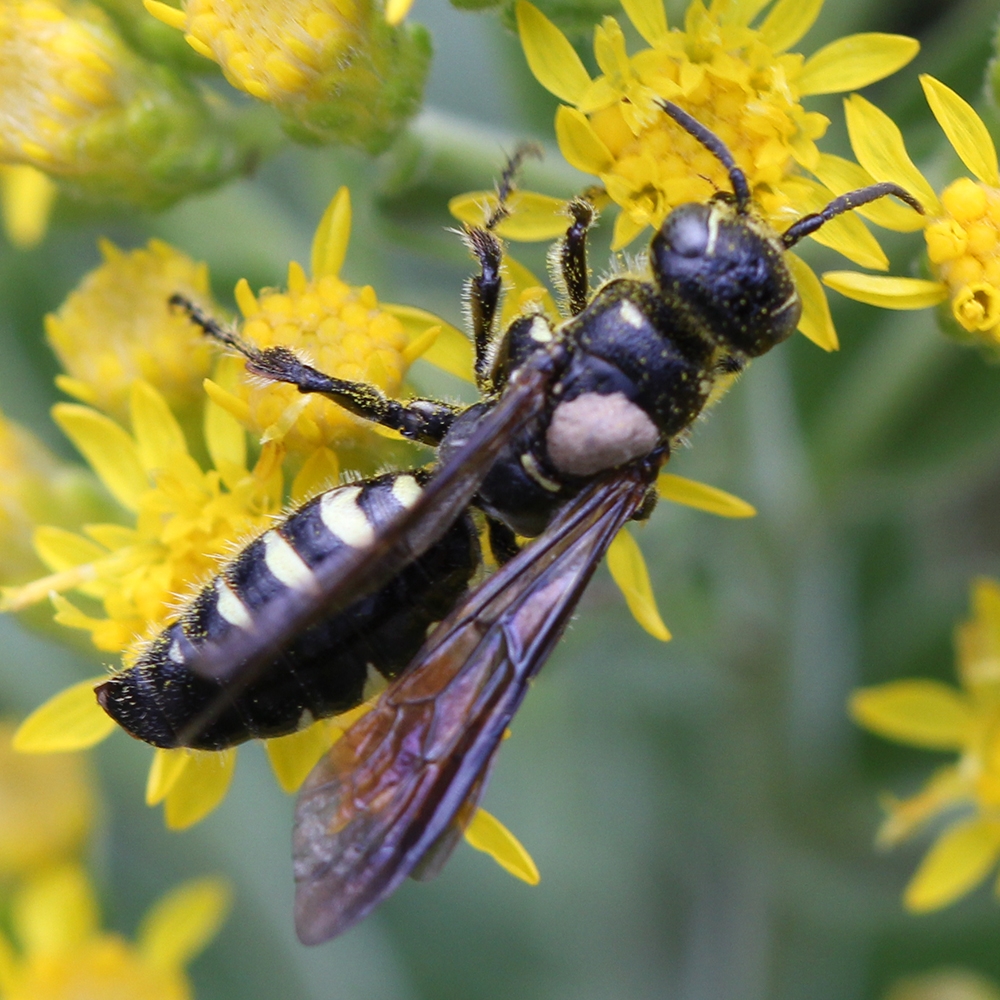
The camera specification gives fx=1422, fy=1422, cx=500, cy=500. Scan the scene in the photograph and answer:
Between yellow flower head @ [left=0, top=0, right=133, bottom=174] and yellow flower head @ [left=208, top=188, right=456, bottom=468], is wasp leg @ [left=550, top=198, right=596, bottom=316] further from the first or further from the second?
yellow flower head @ [left=0, top=0, right=133, bottom=174]

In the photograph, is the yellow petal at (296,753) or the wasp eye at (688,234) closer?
the wasp eye at (688,234)

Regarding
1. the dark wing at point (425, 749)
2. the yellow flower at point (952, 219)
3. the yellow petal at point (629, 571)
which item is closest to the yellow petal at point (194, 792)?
the dark wing at point (425, 749)

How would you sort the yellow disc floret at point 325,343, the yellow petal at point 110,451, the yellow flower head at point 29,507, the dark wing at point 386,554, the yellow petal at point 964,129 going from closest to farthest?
the dark wing at point 386,554 < the yellow petal at point 964,129 < the yellow disc floret at point 325,343 < the yellow petal at point 110,451 < the yellow flower head at point 29,507

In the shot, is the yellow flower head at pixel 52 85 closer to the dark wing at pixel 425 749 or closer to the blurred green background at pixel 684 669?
the blurred green background at pixel 684 669

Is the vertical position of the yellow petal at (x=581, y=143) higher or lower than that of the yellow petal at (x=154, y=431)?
higher

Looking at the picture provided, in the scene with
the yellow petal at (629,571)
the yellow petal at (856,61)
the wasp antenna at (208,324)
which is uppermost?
the wasp antenna at (208,324)

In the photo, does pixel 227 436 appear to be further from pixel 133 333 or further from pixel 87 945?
pixel 87 945

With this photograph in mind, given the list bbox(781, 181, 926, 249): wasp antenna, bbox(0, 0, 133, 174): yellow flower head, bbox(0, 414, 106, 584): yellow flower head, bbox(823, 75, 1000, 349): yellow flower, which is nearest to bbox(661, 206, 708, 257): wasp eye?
bbox(781, 181, 926, 249): wasp antenna
